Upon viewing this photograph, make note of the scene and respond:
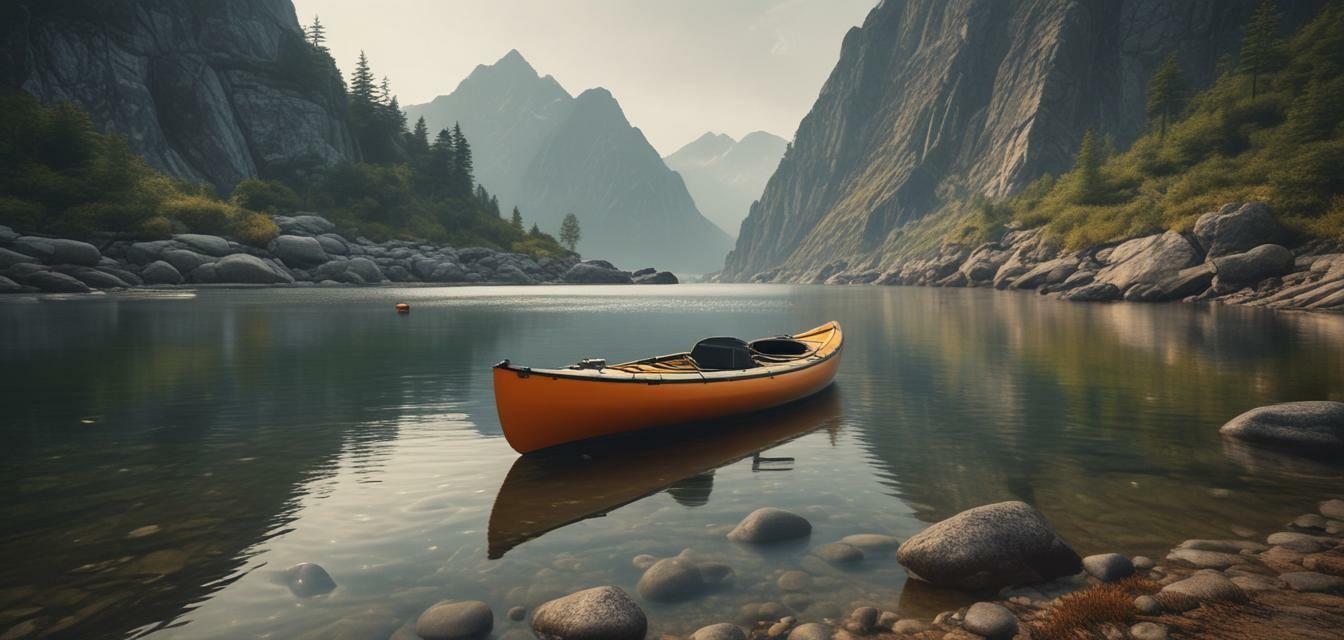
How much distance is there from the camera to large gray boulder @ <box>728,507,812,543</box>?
26.8ft

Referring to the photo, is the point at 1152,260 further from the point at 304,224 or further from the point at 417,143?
the point at 417,143

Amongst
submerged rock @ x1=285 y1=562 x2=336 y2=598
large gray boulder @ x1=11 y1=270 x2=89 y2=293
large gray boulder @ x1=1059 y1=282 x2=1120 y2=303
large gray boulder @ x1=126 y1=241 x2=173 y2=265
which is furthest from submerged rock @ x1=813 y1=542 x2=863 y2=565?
large gray boulder @ x1=126 y1=241 x2=173 y2=265

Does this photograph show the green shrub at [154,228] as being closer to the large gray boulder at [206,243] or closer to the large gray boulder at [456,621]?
the large gray boulder at [206,243]

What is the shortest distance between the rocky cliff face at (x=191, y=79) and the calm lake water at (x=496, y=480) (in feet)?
258

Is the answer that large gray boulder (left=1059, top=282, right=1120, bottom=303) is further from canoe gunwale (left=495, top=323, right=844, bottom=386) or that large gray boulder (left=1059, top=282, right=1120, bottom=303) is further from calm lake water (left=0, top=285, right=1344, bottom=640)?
canoe gunwale (left=495, top=323, right=844, bottom=386)

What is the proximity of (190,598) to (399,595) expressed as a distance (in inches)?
83.7

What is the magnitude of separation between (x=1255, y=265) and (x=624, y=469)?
56.3 m

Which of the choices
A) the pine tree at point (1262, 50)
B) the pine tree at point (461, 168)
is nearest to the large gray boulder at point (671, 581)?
the pine tree at point (1262, 50)

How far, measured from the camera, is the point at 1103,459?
1165 cm

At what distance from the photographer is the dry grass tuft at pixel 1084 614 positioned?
5.71m

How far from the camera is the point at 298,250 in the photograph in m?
79.8

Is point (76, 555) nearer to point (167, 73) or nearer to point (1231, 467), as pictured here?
point (1231, 467)

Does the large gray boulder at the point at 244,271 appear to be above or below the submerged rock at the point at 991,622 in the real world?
above

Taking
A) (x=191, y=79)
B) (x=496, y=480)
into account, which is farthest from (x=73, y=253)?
(x=496, y=480)
